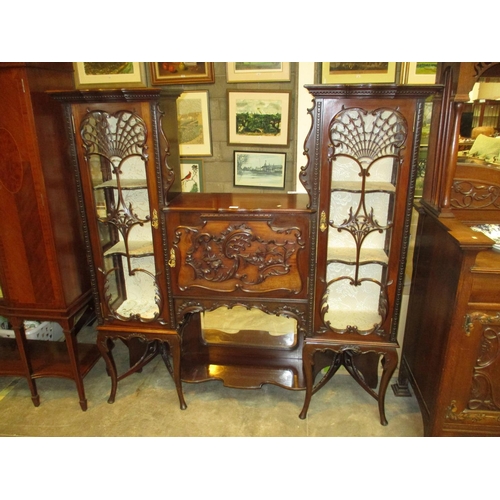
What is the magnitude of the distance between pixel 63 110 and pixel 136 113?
0.34 metres

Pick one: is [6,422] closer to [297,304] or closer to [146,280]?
[146,280]

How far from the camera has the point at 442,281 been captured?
1697 mm

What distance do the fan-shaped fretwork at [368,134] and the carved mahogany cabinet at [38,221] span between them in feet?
4.23

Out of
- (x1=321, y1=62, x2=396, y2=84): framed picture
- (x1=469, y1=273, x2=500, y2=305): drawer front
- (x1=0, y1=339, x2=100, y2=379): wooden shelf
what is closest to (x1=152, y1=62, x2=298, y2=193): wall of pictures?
(x1=321, y1=62, x2=396, y2=84): framed picture

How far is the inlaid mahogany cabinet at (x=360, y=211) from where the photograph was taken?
1591 mm

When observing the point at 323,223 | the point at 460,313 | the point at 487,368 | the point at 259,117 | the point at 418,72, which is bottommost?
the point at 487,368

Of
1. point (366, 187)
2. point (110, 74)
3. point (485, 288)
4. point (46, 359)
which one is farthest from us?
point (110, 74)

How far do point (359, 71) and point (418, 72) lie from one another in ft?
1.28

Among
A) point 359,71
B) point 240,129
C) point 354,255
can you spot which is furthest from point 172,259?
point 359,71

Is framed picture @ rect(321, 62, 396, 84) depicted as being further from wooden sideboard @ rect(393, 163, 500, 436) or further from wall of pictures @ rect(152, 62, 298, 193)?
wooden sideboard @ rect(393, 163, 500, 436)

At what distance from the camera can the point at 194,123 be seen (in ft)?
9.78

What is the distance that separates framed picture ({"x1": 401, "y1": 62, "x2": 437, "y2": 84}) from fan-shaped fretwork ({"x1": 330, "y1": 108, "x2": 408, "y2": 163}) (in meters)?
1.19

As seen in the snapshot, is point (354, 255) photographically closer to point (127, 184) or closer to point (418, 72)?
point (127, 184)

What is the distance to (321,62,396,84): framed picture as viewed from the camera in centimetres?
259
